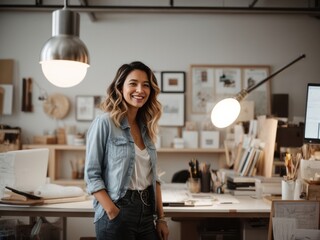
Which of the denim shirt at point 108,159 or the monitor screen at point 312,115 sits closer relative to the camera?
the denim shirt at point 108,159

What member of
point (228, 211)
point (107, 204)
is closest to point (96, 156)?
point (107, 204)

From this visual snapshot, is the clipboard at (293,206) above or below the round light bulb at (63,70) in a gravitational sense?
below

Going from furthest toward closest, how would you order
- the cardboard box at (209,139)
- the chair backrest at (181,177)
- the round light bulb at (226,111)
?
1. the cardboard box at (209,139)
2. the chair backrest at (181,177)
3. the round light bulb at (226,111)

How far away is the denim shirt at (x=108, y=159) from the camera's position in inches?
72.4

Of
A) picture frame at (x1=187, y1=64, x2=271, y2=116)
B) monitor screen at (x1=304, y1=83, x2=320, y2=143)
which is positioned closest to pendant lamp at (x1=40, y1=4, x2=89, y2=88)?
monitor screen at (x1=304, y1=83, x2=320, y2=143)

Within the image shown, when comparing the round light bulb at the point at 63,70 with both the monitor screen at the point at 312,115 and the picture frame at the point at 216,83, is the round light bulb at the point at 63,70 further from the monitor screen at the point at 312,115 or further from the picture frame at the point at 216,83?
the picture frame at the point at 216,83

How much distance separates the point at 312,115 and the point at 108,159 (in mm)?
1570

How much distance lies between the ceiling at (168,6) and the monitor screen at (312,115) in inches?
88.1

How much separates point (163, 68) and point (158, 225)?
3.27 metres

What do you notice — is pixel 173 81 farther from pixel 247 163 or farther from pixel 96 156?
pixel 96 156

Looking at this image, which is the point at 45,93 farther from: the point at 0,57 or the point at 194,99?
the point at 194,99

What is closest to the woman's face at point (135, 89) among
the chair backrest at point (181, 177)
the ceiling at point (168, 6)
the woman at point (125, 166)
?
the woman at point (125, 166)

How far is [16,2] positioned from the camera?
505cm

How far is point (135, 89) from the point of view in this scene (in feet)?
6.44
